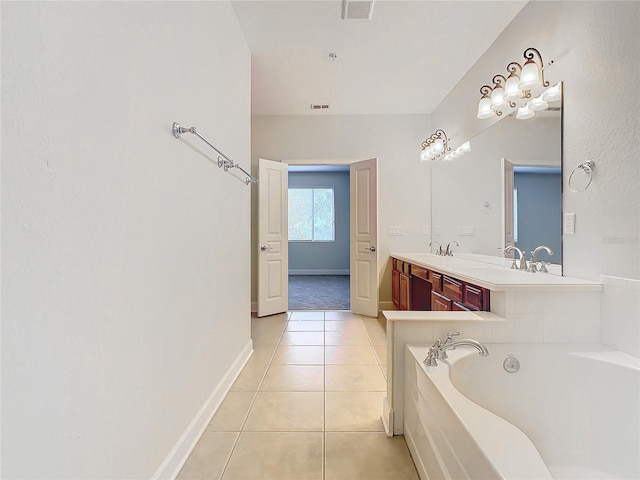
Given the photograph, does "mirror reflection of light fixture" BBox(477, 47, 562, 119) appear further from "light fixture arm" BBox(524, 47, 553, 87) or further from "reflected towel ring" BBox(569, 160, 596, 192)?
"reflected towel ring" BBox(569, 160, 596, 192)

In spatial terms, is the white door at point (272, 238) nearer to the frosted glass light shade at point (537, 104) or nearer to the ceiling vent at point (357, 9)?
the ceiling vent at point (357, 9)

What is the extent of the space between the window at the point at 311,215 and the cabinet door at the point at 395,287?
414cm

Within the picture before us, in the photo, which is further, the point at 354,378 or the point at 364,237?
the point at 364,237

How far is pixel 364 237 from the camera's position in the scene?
4145 mm

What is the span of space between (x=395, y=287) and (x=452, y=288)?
1666mm

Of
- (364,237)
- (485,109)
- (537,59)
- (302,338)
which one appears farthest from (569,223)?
(364,237)

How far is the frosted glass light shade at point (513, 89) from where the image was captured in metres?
2.24

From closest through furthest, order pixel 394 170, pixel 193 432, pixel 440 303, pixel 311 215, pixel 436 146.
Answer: pixel 193 432 < pixel 440 303 < pixel 436 146 < pixel 394 170 < pixel 311 215

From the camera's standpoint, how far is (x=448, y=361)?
1.38 m

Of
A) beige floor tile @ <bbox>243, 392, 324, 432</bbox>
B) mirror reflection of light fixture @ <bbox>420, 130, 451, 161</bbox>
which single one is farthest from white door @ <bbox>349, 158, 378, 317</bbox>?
beige floor tile @ <bbox>243, 392, 324, 432</bbox>

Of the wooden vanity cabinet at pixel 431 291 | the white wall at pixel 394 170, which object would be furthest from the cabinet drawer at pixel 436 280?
the white wall at pixel 394 170

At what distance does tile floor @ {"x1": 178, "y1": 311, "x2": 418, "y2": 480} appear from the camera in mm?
1424

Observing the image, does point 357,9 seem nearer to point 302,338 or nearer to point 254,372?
point 254,372

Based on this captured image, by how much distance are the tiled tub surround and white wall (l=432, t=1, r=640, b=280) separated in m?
0.21
